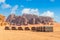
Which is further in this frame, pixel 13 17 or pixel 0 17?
pixel 13 17

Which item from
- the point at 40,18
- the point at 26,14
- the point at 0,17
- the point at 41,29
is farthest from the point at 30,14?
the point at 41,29

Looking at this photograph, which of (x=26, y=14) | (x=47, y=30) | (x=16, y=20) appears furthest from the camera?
(x=26, y=14)

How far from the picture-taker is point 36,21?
96.8 m

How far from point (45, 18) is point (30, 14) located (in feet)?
41.5

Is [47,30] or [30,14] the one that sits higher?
[30,14]

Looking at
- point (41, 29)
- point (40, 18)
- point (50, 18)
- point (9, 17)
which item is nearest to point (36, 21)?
point (40, 18)

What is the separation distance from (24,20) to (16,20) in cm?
689

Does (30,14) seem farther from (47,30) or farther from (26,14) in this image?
(47,30)

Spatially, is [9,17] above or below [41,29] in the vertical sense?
above

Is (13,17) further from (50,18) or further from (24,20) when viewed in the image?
(50,18)

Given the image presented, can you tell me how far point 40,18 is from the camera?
10394cm

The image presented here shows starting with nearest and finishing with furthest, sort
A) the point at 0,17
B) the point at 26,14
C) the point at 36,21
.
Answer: the point at 0,17
the point at 36,21
the point at 26,14

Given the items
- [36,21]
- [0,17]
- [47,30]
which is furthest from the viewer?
[36,21]

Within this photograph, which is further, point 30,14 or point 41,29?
point 30,14
